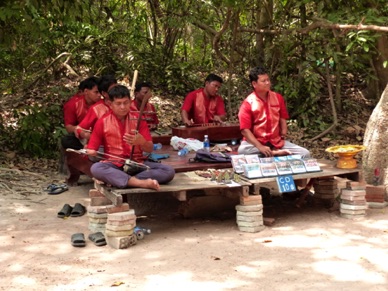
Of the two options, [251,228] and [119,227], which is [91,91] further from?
[251,228]

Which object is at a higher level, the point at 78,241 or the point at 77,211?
the point at 77,211

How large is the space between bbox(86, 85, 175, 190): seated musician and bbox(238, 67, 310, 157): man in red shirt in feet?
3.82

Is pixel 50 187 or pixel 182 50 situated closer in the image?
pixel 50 187

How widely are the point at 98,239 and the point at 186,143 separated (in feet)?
8.24

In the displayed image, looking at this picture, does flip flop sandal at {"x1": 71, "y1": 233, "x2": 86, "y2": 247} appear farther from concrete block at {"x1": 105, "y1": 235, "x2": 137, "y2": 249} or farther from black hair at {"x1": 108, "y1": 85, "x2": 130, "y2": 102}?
black hair at {"x1": 108, "y1": 85, "x2": 130, "y2": 102}

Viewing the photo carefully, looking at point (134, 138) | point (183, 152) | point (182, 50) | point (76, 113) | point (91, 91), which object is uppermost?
point (182, 50)

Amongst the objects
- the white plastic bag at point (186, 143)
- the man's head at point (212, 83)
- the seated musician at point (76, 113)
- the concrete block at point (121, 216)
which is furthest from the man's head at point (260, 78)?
the seated musician at point (76, 113)

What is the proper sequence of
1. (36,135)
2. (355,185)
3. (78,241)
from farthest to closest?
(36,135) < (355,185) < (78,241)

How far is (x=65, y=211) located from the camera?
6.24 meters

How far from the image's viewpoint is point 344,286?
13.5 feet

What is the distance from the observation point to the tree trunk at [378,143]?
21.1ft

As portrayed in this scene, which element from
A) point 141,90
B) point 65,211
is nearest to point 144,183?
point 65,211

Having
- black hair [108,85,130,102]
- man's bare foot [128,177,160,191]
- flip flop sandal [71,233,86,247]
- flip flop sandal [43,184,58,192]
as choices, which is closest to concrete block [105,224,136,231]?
flip flop sandal [71,233,86,247]

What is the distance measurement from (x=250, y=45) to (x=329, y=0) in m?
3.21
